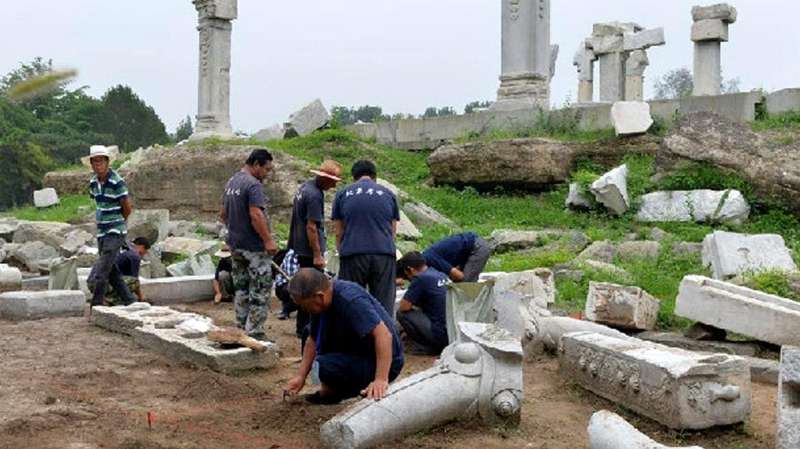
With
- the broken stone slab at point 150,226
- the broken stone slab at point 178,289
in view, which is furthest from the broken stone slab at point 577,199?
the broken stone slab at point 150,226

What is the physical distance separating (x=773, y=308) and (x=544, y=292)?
214 cm

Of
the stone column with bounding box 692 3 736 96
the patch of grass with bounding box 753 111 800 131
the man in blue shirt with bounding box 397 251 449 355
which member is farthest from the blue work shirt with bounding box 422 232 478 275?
the stone column with bounding box 692 3 736 96

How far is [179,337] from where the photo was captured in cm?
649

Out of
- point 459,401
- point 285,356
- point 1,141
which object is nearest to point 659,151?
point 285,356

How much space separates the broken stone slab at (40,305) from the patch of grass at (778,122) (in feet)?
28.7

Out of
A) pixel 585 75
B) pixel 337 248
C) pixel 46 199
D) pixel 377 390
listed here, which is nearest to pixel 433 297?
pixel 337 248

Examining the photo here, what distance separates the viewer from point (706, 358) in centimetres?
488

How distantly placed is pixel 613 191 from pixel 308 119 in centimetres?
921

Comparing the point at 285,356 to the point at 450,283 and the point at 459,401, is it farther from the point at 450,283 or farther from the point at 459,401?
the point at 459,401

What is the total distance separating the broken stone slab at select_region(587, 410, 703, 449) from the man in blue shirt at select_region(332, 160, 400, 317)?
7.50 ft

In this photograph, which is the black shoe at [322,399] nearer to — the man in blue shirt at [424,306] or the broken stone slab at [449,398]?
the broken stone slab at [449,398]

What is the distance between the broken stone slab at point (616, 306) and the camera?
700cm

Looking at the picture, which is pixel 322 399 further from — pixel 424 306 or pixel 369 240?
pixel 424 306

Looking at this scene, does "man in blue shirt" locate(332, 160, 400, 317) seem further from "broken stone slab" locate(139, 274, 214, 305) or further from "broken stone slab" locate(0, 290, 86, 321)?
"broken stone slab" locate(139, 274, 214, 305)
